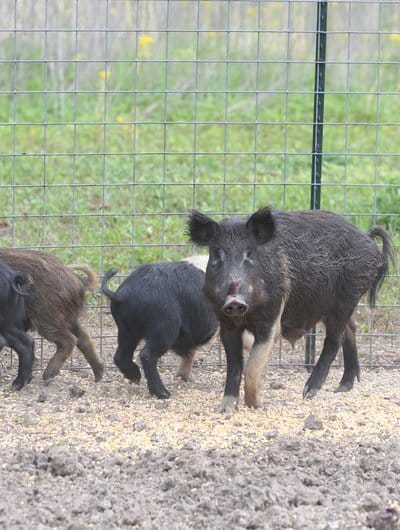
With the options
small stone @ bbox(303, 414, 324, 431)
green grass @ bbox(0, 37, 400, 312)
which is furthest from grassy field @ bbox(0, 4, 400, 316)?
small stone @ bbox(303, 414, 324, 431)

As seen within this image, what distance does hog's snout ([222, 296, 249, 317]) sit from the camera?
597 cm

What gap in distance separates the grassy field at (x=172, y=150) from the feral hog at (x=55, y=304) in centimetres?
82

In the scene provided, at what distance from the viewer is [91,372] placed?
299 inches

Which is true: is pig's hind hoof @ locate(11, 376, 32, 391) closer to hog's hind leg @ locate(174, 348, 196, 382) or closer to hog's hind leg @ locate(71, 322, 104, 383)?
hog's hind leg @ locate(71, 322, 104, 383)

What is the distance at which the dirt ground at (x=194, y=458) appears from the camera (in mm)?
4879

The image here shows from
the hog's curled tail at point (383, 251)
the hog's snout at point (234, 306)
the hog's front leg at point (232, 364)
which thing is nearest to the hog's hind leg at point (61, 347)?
the hog's front leg at point (232, 364)

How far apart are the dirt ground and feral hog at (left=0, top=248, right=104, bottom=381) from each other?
→ 0.22m

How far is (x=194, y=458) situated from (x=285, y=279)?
1492mm

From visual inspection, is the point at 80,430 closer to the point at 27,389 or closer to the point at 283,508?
the point at 27,389

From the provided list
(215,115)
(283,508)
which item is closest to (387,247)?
(283,508)

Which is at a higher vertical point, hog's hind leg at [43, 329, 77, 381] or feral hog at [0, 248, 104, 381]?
feral hog at [0, 248, 104, 381]

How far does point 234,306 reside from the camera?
598cm

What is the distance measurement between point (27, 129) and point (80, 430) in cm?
701

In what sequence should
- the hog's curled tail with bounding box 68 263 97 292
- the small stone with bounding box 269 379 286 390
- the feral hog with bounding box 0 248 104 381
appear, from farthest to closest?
the hog's curled tail with bounding box 68 263 97 292
the small stone with bounding box 269 379 286 390
the feral hog with bounding box 0 248 104 381
